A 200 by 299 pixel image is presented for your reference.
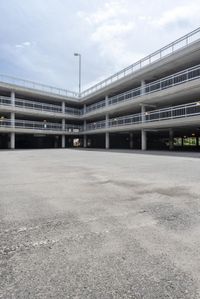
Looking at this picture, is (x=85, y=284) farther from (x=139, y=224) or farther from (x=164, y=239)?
(x=139, y=224)

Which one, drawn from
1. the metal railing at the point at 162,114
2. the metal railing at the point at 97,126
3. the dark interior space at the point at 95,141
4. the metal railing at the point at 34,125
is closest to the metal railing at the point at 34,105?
the metal railing at the point at 34,125

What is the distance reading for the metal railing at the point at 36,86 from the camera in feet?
108

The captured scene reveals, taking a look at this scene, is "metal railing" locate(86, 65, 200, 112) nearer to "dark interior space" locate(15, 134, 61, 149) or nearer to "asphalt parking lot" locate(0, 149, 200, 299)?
"asphalt parking lot" locate(0, 149, 200, 299)

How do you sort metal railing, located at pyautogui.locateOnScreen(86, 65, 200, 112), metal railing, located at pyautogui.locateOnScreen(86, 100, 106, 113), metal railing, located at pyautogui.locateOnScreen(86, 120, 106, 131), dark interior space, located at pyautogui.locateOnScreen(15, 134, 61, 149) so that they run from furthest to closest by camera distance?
dark interior space, located at pyautogui.locateOnScreen(15, 134, 61, 149), metal railing, located at pyautogui.locateOnScreen(86, 120, 106, 131), metal railing, located at pyautogui.locateOnScreen(86, 100, 106, 113), metal railing, located at pyautogui.locateOnScreen(86, 65, 200, 112)

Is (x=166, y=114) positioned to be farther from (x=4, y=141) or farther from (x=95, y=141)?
(x=4, y=141)

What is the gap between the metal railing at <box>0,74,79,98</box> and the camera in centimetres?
3281

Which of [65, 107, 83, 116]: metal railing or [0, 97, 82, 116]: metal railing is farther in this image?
[65, 107, 83, 116]: metal railing

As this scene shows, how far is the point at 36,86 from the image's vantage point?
36656 millimetres

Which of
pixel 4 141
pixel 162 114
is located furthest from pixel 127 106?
pixel 4 141

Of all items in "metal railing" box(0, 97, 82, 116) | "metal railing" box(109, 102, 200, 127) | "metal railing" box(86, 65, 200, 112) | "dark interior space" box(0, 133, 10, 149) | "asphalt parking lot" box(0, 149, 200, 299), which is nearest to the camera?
"asphalt parking lot" box(0, 149, 200, 299)

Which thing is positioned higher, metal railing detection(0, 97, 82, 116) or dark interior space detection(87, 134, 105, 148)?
metal railing detection(0, 97, 82, 116)

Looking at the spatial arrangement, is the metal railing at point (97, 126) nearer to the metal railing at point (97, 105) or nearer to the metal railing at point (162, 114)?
the metal railing at point (162, 114)

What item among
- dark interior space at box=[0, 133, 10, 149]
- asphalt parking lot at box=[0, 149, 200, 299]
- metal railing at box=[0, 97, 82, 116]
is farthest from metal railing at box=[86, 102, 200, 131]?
dark interior space at box=[0, 133, 10, 149]

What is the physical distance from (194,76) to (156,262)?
69.9 ft
